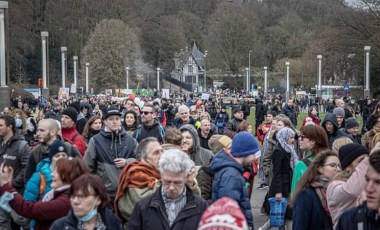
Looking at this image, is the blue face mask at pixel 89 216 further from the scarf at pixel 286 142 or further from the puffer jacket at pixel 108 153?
the scarf at pixel 286 142

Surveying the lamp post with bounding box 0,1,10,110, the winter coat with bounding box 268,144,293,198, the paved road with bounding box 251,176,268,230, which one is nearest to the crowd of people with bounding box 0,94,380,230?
the winter coat with bounding box 268,144,293,198

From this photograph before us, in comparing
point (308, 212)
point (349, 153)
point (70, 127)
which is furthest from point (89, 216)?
point (70, 127)

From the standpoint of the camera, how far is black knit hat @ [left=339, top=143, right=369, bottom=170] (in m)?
5.45

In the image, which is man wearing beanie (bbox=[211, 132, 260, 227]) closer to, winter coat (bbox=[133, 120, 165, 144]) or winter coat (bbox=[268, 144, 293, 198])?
winter coat (bbox=[268, 144, 293, 198])

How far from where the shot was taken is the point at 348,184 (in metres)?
4.88

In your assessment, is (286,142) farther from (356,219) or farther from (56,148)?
(356,219)

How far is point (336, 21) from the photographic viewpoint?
190ft

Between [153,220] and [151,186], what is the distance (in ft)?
3.27

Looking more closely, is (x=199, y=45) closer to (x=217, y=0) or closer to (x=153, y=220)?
(x=217, y=0)

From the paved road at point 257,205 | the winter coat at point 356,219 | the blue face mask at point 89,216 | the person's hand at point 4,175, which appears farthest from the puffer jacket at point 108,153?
the paved road at point 257,205

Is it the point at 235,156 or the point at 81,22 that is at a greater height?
the point at 81,22

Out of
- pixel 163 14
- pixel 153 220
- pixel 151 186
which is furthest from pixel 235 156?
pixel 163 14

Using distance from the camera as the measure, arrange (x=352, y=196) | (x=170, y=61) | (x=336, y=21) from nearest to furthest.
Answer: (x=352, y=196) → (x=336, y=21) → (x=170, y=61)

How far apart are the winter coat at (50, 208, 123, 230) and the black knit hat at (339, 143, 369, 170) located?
1787 mm
